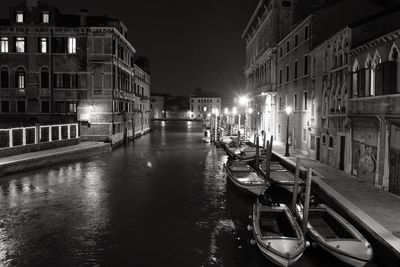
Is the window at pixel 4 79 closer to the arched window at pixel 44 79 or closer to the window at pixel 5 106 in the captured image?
the window at pixel 5 106

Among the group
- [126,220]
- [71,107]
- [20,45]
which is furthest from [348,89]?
[20,45]

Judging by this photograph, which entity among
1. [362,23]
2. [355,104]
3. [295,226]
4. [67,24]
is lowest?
[295,226]

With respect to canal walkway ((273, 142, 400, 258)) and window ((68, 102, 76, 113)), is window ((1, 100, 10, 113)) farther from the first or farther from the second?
canal walkway ((273, 142, 400, 258))

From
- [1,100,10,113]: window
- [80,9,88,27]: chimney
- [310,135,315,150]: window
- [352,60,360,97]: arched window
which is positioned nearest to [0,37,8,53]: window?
[1,100,10,113]: window

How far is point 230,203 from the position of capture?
17219mm

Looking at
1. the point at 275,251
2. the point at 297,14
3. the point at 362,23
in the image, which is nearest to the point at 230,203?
the point at 275,251

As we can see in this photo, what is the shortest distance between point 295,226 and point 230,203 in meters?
6.03

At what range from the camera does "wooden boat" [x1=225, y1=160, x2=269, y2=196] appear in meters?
17.6

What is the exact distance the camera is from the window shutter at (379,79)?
14869 mm

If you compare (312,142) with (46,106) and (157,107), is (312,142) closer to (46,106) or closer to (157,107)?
(46,106)

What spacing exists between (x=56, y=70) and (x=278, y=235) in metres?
30.6

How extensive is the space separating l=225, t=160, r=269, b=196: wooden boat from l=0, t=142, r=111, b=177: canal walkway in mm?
12498

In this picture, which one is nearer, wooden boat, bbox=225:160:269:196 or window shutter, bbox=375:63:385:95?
window shutter, bbox=375:63:385:95

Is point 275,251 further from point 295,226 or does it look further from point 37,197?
point 37,197
